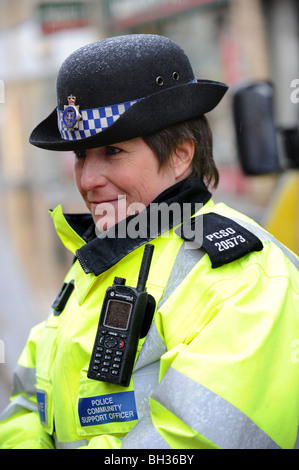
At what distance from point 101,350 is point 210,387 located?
0.36 m

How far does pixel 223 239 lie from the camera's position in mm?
1757

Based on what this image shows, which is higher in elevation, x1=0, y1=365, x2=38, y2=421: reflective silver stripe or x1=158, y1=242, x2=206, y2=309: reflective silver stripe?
x1=158, y1=242, x2=206, y2=309: reflective silver stripe

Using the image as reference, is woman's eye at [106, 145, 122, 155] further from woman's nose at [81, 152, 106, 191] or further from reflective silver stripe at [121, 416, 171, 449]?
reflective silver stripe at [121, 416, 171, 449]

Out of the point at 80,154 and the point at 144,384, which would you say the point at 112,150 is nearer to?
the point at 80,154

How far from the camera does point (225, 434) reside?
1512 mm

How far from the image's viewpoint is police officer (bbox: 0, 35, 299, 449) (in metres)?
1.56

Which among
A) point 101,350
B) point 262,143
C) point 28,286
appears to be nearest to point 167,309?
point 101,350

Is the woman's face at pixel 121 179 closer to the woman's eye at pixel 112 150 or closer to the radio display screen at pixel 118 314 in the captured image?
the woman's eye at pixel 112 150

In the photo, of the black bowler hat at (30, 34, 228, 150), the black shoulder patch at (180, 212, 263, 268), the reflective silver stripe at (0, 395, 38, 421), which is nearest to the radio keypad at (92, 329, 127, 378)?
the black shoulder patch at (180, 212, 263, 268)

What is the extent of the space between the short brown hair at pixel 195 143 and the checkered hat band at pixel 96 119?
0.36 feet

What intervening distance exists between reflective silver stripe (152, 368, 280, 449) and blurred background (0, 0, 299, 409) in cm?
424

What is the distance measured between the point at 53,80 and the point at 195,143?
23.8 ft

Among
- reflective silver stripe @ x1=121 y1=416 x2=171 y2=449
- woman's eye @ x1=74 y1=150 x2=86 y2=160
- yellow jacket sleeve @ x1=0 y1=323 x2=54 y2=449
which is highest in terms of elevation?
woman's eye @ x1=74 y1=150 x2=86 y2=160
